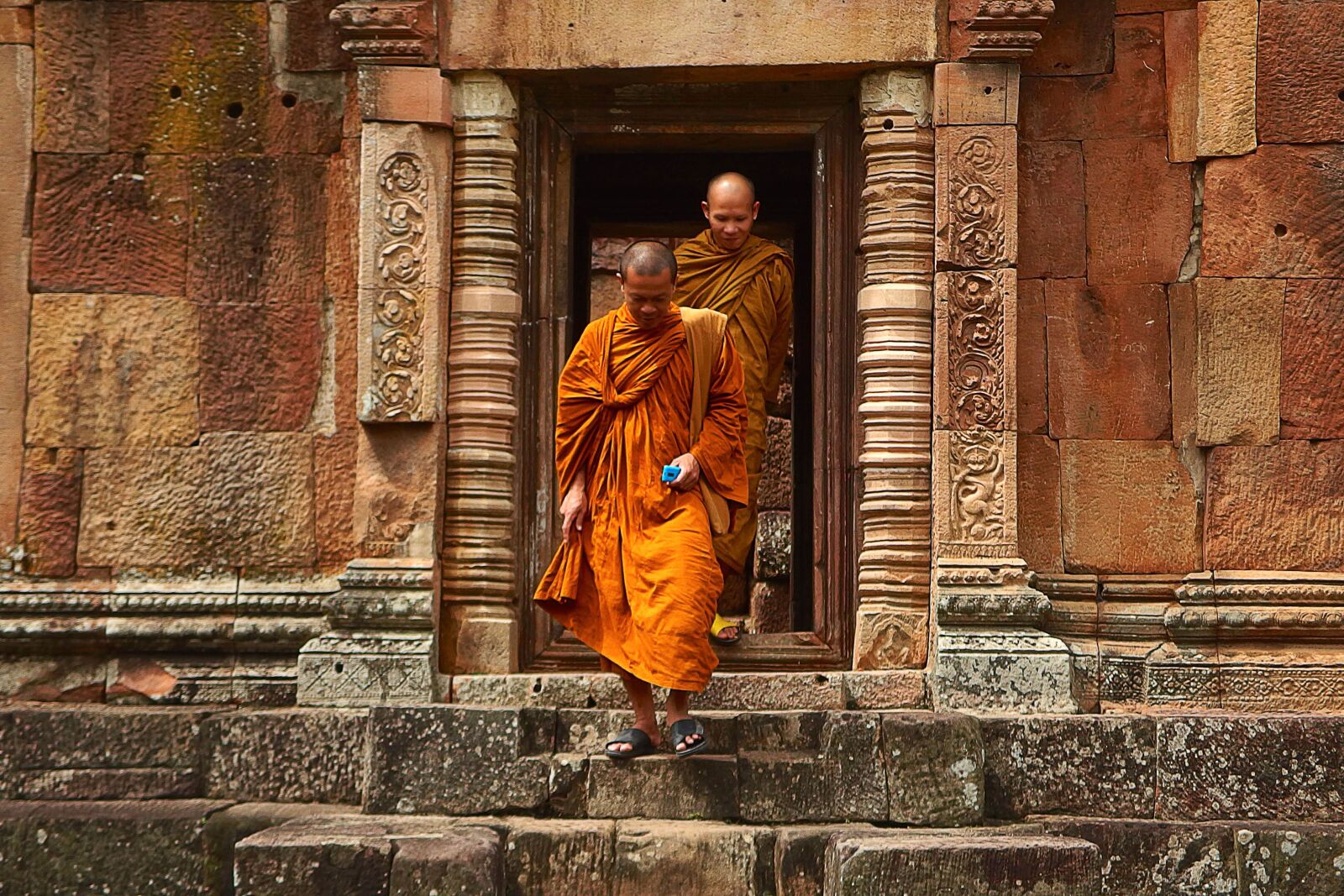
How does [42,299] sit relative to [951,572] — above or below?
above

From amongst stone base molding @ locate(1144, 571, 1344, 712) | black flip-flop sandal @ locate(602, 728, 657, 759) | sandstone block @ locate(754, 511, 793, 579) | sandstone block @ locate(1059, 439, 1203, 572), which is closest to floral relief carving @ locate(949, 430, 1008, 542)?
sandstone block @ locate(1059, 439, 1203, 572)

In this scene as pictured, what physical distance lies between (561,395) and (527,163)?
1475 mm

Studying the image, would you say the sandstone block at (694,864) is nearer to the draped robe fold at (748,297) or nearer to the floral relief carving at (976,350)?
the floral relief carving at (976,350)

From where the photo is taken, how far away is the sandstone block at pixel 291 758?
21.0 feet

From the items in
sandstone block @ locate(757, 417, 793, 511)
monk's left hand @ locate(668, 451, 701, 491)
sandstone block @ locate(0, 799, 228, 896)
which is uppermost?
sandstone block @ locate(757, 417, 793, 511)

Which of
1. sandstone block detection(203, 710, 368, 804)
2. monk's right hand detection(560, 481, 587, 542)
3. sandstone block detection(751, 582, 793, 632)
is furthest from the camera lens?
sandstone block detection(751, 582, 793, 632)

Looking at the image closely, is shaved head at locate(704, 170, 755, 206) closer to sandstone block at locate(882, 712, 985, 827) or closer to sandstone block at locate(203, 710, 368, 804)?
sandstone block at locate(882, 712, 985, 827)

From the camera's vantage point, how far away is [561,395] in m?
6.44

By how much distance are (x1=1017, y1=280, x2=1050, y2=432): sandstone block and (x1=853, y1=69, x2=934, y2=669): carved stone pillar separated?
466 millimetres

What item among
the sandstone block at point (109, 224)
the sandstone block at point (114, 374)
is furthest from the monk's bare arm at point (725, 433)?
the sandstone block at point (109, 224)

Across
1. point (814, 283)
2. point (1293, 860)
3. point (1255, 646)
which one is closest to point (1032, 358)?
point (814, 283)

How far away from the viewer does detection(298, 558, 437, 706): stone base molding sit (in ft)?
22.0

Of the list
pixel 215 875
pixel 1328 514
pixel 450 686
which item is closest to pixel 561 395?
pixel 450 686

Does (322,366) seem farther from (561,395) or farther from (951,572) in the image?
(951,572)
